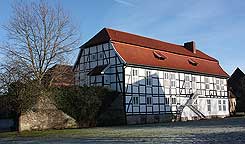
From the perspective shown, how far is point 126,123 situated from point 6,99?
12.9 metres

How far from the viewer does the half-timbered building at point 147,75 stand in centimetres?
3856

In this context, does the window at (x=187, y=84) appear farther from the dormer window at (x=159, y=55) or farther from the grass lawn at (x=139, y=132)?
Result: the grass lawn at (x=139, y=132)

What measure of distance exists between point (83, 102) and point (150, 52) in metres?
13.6

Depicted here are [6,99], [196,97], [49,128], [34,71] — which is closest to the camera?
[6,99]

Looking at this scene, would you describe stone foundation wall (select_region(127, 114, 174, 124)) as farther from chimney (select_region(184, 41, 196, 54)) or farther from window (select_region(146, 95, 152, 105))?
chimney (select_region(184, 41, 196, 54))

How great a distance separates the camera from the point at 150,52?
145ft

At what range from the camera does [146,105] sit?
131ft

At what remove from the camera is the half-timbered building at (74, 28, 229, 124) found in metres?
38.6

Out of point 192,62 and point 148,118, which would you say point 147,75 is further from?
point 192,62

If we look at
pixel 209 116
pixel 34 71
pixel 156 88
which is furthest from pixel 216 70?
pixel 34 71

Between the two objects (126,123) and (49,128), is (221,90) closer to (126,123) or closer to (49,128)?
(126,123)

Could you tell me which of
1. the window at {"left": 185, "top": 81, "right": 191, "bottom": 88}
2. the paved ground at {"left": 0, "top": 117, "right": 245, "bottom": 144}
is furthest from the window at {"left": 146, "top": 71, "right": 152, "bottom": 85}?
the paved ground at {"left": 0, "top": 117, "right": 245, "bottom": 144}

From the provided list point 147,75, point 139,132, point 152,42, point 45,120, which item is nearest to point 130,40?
point 147,75

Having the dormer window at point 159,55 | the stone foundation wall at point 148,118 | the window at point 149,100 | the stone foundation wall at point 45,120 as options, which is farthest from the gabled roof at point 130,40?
the stone foundation wall at point 45,120
